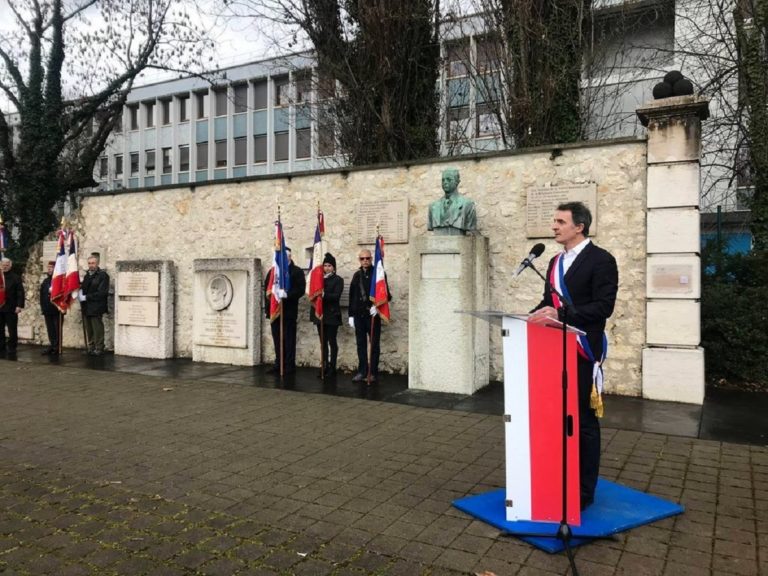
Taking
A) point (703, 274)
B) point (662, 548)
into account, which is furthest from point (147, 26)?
point (662, 548)

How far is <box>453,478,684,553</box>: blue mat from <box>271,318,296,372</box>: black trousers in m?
5.95

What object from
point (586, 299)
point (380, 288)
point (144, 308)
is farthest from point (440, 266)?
point (144, 308)

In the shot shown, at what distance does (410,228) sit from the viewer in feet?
32.1

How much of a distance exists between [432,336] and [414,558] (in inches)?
195

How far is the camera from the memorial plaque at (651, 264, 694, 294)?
25.7 feet

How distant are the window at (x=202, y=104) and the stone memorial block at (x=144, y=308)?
33048 millimetres

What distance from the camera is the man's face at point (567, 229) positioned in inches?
158

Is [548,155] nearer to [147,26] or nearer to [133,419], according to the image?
[133,419]

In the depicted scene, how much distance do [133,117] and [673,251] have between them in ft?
146

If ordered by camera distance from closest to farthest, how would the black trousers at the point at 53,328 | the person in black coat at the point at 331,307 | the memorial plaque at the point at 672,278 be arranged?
the memorial plaque at the point at 672,278 → the person in black coat at the point at 331,307 → the black trousers at the point at 53,328

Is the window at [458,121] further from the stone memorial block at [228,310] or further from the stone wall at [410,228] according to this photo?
the stone memorial block at [228,310]

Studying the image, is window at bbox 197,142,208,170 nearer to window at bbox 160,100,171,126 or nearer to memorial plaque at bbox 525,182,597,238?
window at bbox 160,100,171,126

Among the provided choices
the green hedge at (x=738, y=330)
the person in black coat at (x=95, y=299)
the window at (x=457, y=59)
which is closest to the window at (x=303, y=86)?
the window at (x=457, y=59)

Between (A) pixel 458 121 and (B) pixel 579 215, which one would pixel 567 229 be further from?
(A) pixel 458 121
